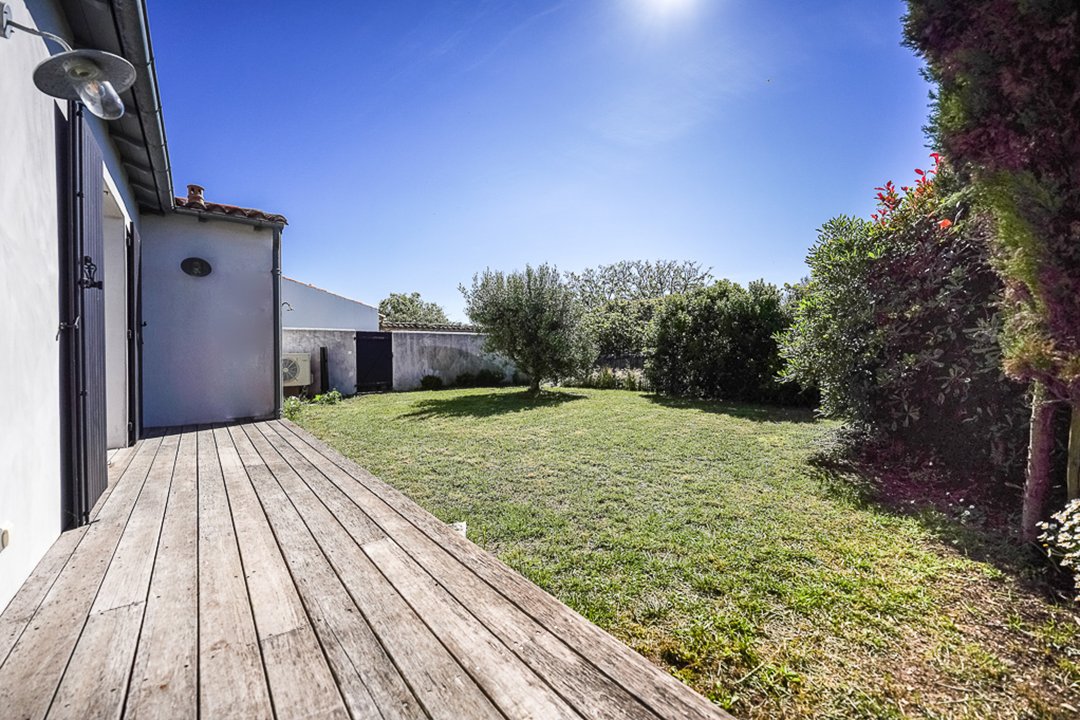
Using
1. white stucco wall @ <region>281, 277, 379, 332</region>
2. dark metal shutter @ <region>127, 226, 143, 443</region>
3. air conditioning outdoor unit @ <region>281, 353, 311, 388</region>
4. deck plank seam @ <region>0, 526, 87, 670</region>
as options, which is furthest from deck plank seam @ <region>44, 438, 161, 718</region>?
white stucco wall @ <region>281, 277, 379, 332</region>

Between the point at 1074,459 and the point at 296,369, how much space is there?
37.5 feet

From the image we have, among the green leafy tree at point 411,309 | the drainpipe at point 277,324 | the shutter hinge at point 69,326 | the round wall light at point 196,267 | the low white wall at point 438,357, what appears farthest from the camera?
the green leafy tree at point 411,309

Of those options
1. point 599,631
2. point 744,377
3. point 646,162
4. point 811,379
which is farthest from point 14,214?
point 744,377

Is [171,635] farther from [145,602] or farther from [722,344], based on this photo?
[722,344]

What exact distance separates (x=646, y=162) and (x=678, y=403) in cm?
503

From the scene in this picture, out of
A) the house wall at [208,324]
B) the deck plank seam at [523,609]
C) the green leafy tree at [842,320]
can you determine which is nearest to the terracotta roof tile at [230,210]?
the house wall at [208,324]

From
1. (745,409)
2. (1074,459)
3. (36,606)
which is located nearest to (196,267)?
(36,606)

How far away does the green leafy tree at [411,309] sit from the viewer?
41.7 meters

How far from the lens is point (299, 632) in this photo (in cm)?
151

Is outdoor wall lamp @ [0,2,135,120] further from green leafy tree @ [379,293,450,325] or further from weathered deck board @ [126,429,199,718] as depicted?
green leafy tree @ [379,293,450,325]

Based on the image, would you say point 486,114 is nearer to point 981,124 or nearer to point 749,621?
point 981,124

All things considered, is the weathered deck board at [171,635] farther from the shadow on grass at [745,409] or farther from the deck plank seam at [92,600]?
the shadow on grass at [745,409]

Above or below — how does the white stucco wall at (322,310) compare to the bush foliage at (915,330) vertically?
above

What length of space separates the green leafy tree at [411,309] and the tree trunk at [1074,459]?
1622 inches
